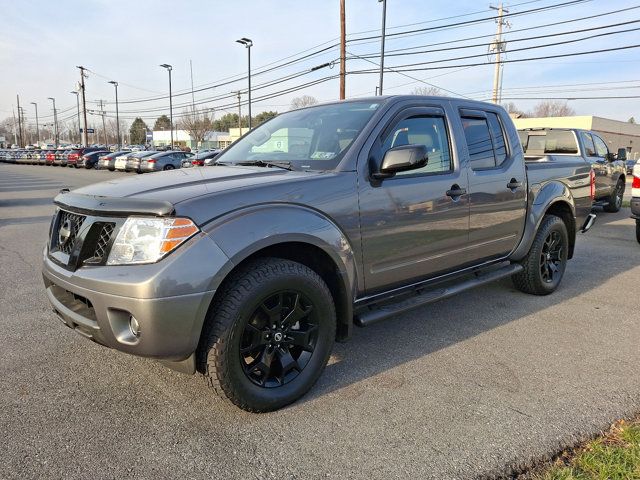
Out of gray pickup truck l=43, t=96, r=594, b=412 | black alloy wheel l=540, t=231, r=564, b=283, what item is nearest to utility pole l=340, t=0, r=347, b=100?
black alloy wheel l=540, t=231, r=564, b=283

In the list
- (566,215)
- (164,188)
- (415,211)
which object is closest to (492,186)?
(415,211)

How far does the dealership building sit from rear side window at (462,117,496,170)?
45.0m

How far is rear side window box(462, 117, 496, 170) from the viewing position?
3.98 m

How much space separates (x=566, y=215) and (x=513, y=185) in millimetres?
1399

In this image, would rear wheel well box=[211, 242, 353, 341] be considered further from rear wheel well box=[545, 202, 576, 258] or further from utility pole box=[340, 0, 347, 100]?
utility pole box=[340, 0, 347, 100]

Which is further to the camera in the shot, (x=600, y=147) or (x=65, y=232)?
(x=600, y=147)

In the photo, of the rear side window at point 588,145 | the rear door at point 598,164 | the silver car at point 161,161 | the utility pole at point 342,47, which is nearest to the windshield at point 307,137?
the rear door at point 598,164

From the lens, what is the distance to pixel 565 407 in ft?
9.27

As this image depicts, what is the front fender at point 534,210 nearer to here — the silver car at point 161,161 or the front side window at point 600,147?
the front side window at point 600,147

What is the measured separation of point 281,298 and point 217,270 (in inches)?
18.8

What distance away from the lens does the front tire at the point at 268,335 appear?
2484mm

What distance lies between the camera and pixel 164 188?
2.69 meters

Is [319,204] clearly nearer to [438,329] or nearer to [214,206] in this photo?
[214,206]

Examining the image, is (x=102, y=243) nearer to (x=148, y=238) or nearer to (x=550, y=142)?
(x=148, y=238)
